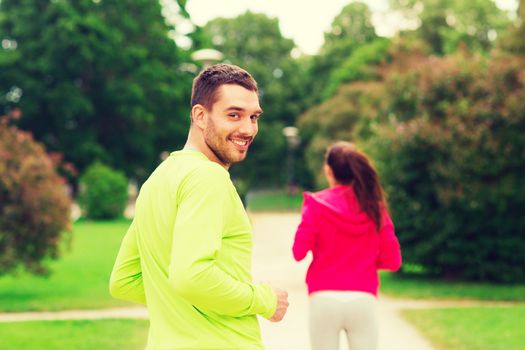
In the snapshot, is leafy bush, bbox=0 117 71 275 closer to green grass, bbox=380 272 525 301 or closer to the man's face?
green grass, bbox=380 272 525 301

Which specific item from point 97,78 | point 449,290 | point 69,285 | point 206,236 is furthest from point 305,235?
point 97,78

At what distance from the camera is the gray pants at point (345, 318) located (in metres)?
4.14

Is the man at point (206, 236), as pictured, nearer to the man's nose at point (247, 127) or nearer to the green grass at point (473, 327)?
the man's nose at point (247, 127)

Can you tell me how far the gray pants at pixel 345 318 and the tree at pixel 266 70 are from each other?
45638mm

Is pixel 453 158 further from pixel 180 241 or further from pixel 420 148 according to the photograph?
pixel 180 241

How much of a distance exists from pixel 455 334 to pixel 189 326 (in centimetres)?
656

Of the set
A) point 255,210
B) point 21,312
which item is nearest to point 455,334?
point 21,312

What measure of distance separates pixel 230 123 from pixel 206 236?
0.39 metres

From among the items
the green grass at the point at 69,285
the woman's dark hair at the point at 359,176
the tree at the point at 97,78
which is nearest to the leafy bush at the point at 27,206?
the green grass at the point at 69,285

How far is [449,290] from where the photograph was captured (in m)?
11.5

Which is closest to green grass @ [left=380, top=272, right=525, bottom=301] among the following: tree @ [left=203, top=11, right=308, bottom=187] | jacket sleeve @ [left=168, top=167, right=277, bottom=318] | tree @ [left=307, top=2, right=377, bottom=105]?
jacket sleeve @ [left=168, top=167, right=277, bottom=318]

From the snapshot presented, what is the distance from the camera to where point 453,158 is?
11.3 metres

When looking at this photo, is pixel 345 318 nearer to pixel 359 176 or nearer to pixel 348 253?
pixel 348 253

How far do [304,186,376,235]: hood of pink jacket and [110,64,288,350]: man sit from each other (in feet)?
6.81
